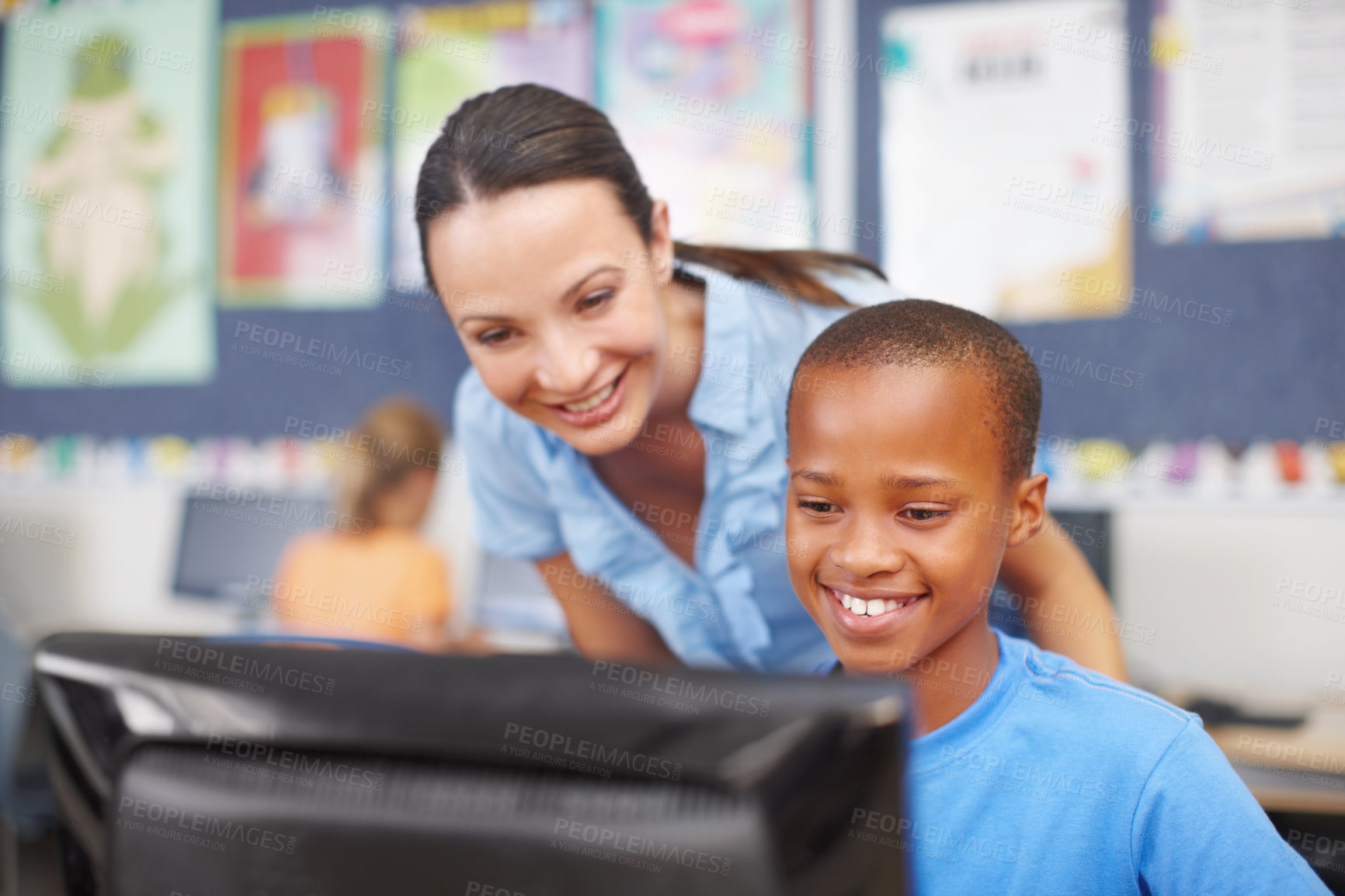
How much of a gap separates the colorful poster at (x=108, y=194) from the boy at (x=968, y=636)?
2.30m

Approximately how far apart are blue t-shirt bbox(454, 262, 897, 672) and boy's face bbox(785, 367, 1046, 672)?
181 millimetres

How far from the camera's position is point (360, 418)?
246 cm

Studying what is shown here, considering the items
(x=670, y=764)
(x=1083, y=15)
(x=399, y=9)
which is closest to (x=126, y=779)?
(x=670, y=764)

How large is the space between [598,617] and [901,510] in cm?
48

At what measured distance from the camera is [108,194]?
2.62 metres

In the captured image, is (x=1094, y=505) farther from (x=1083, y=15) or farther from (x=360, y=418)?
(x=360, y=418)

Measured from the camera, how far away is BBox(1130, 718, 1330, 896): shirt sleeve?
21.6 inches

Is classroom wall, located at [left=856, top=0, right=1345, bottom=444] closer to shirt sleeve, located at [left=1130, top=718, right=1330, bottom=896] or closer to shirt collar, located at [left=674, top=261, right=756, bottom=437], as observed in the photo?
shirt collar, located at [left=674, top=261, right=756, bottom=437]

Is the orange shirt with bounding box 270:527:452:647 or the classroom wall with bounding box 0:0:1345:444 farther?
the orange shirt with bounding box 270:527:452:647

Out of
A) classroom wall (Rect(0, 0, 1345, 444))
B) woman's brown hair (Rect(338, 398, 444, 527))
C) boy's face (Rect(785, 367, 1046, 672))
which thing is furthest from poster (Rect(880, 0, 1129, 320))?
boy's face (Rect(785, 367, 1046, 672))

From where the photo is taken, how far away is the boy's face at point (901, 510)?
631mm

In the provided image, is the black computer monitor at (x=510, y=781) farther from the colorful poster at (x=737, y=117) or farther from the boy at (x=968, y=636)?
the colorful poster at (x=737, y=117)

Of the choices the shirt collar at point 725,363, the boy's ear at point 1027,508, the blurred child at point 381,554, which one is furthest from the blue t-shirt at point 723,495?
the blurred child at point 381,554

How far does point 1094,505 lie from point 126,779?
1.60 meters
